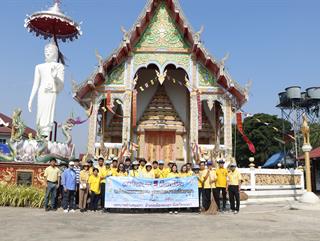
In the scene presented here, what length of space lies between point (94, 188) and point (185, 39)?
8.38 metres

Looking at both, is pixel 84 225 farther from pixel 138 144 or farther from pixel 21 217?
pixel 138 144

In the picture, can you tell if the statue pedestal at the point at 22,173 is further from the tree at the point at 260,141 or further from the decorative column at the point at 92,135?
the tree at the point at 260,141

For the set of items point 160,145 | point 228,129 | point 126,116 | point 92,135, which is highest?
point 126,116

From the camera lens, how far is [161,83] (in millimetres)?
14359

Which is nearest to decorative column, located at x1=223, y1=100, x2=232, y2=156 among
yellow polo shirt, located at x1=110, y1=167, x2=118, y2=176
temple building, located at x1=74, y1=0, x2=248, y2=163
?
temple building, located at x1=74, y1=0, x2=248, y2=163

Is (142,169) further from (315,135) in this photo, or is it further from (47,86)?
(315,135)

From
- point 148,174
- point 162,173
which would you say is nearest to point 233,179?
point 162,173

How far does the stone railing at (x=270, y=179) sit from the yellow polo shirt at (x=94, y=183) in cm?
534

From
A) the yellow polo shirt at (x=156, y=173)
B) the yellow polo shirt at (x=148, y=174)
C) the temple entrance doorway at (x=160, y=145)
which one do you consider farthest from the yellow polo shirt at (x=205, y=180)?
the temple entrance doorway at (x=160, y=145)

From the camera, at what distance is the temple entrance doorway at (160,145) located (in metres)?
15.5

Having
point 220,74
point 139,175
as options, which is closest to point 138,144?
point 220,74

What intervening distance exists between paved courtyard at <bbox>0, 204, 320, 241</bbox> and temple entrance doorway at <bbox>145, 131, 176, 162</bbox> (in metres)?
7.76

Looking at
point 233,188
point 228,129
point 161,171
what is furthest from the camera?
point 228,129

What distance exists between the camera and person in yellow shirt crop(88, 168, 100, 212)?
858 cm
